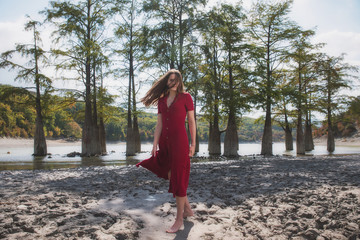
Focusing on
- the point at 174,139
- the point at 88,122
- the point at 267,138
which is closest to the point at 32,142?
the point at 88,122

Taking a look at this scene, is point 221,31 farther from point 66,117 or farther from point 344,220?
point 344,220

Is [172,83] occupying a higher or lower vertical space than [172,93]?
higher

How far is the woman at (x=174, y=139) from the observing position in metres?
4.04

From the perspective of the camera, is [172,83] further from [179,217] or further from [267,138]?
[267,138]

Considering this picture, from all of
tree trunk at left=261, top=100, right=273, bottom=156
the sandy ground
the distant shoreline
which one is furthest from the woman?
the distant shoreline

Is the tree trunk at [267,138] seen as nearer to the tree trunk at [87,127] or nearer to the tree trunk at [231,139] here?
the tree trunk at [231,139]

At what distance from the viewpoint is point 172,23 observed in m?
22.2

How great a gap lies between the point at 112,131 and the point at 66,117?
64.3 metres

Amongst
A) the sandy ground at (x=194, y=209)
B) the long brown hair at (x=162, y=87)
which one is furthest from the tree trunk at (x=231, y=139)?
the long brown hair at (x=162, y=87)

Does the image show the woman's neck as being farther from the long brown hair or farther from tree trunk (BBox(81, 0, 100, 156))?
tree trunk (BBox(81, 0, 100, 156))

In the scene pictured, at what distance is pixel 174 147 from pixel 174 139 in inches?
5.1

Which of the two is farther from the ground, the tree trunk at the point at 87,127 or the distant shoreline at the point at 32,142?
the tree trunk at the point at 87,127

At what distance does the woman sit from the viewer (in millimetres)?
4043

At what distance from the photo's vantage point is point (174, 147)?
405 cm
